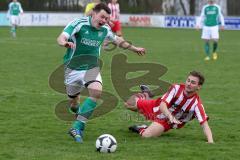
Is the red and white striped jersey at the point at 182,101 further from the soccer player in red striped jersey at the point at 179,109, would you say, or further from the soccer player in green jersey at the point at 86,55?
the soccer player in green jersey at the point at 86,55

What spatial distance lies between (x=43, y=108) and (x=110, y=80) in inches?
163

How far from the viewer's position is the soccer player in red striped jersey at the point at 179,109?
7.70m

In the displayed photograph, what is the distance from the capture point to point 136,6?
57.2 meters

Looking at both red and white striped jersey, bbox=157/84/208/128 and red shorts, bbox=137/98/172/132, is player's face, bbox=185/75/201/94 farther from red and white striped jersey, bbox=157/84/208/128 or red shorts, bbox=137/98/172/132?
red shorts, bbox=137/98/172/132

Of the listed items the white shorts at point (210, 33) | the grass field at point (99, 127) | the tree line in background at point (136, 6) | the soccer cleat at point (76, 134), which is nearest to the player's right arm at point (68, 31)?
the soccer cleat at point (76, 134)

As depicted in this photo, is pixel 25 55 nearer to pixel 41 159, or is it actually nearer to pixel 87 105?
pixel 87 105

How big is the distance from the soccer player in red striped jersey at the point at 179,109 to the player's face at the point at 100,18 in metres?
1.24

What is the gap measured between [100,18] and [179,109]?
159 cm

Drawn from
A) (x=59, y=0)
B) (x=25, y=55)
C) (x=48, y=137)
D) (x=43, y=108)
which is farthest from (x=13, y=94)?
(x=59, y=0)

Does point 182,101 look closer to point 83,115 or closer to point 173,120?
point 173,120

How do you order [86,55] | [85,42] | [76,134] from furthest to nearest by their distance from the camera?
1. [86,55]
2. [85,42]
3. [76,134]

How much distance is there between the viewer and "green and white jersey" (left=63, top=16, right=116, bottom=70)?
8.02 m

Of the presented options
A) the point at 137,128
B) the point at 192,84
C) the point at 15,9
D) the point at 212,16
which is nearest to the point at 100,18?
the point at 192,84

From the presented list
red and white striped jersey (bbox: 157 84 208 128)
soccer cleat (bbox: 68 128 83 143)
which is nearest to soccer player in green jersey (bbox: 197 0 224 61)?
red and white striped jersey (bbox: 157 84 208 128)
